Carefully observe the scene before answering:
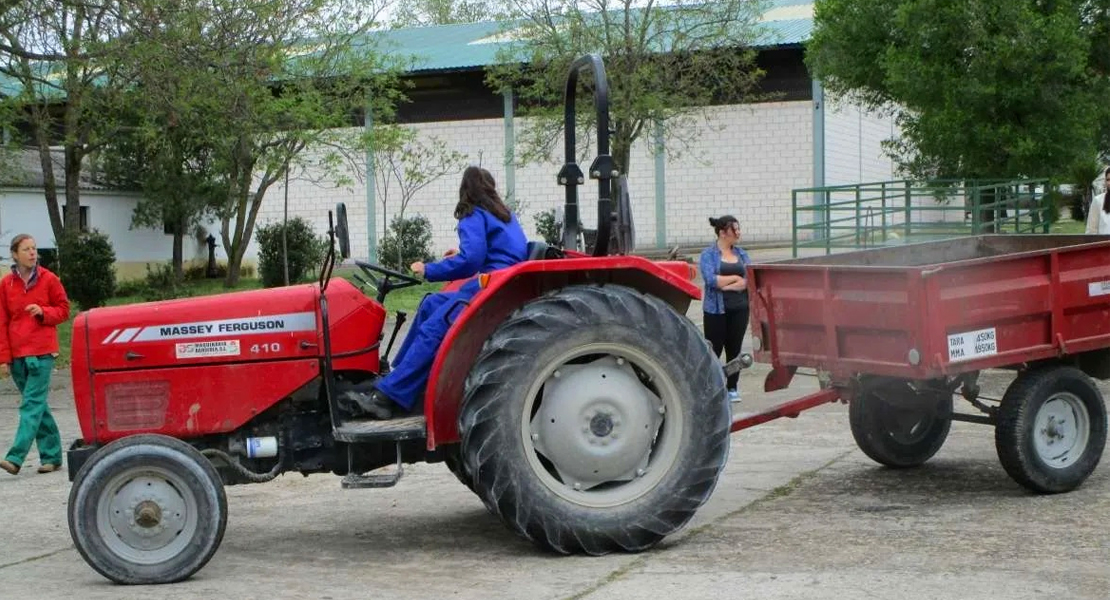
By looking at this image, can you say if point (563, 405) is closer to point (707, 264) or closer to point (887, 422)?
point (887, 422)

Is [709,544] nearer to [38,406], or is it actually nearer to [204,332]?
[204,332]

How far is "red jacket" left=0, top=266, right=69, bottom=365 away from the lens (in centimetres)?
1025

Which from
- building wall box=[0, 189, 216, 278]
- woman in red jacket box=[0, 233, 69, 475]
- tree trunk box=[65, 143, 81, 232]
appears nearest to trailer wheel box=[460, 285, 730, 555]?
woman in red jacket box=[0, 233, 69, 475]

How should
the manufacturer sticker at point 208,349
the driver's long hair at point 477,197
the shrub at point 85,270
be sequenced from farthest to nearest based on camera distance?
the shrub at point 85,270, the driver's long hair at point 477,197, the manufacturer sticker at point 208,349

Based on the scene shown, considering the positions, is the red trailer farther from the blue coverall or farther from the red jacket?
the red jacket

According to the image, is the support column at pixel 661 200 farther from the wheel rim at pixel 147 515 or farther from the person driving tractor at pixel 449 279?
the wheel rim at pixel 147 515

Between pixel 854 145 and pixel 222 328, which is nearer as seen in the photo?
pixel 222 328

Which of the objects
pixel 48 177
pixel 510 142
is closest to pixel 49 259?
pixel 48 177

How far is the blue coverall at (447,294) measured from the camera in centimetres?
683

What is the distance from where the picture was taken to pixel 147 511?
6.46 metres

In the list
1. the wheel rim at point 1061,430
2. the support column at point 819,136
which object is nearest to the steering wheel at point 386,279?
the wheel rim at point 1061,430

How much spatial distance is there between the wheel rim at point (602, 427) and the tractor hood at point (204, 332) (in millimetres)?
1169

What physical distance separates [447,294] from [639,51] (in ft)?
89.0

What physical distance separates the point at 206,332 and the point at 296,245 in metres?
30.7
